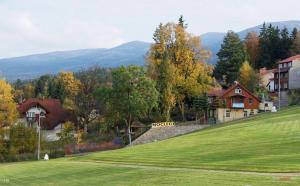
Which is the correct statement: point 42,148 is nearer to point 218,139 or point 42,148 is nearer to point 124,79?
point 124,79

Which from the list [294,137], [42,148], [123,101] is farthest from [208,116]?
[294,137]

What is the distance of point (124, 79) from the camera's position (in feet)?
274

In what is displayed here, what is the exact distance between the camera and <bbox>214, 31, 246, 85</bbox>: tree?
4636 inches

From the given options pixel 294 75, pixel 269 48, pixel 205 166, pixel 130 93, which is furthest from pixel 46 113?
→ pixel 205 166

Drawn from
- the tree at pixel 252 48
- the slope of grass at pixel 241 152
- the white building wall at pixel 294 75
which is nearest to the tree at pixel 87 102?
the white building wall at pixel 294 75

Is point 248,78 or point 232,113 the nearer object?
point 232,113

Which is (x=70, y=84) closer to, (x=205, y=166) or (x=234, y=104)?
(x=234, y=104)

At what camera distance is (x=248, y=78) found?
352 feet

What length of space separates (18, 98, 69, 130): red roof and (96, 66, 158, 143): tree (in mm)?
27235

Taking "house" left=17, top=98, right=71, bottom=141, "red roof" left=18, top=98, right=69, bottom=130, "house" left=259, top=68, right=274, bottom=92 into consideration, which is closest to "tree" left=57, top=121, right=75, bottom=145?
"house" left=17, top=98, right=71, bottom=141

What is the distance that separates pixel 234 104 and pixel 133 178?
67.0m

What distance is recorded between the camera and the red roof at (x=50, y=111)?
10856 centimetres

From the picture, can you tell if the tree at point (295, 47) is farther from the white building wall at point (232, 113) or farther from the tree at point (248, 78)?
the white building wall at point (232, 113)

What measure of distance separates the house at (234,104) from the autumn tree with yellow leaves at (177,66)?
11.0ft
